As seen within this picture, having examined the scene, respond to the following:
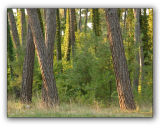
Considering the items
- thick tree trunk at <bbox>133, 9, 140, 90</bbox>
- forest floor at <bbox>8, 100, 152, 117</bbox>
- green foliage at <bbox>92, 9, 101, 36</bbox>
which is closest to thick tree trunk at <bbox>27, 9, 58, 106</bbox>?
forest floor at <bbox>8, 100, 152, 117</bbox>

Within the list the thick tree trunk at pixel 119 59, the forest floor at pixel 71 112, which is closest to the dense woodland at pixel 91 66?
the thick tree trunk at pixel 119 59

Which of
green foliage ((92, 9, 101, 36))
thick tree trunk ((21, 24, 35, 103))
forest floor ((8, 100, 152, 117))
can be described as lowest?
forest floor ((8, 100, 152, 117))

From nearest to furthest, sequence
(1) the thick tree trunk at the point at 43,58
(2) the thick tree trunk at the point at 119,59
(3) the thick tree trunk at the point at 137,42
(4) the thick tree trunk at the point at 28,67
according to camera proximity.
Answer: (2) the thick tree trunk at the point at 119,59
(1) the thick tree trunk at the point at 43,58
(4) the thick tree trunk at the point at 28,67
(3) the thick tree trunk at the point at 137,42

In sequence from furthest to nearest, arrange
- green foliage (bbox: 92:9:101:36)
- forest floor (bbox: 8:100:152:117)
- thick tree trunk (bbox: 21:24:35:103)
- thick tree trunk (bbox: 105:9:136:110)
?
1. green foliage (bbox: 92:9:101:36)
2. thick tree trunk (bbox: 21:24:35:103)
3. thick tree trunk (bbox: 105:9:136:110)
4. forest floor (bbox: 8:100:152:117)

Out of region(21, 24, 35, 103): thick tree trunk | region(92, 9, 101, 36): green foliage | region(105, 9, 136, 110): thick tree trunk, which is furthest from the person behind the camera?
region(92, 9, 101, 36): green foliage

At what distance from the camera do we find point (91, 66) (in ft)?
39.0

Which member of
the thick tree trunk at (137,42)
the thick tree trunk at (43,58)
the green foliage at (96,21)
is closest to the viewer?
the thick tree trunk at (43,58)

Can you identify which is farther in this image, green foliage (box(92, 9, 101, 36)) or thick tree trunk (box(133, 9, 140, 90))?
green foliage (box(92, 9, 101, 36))

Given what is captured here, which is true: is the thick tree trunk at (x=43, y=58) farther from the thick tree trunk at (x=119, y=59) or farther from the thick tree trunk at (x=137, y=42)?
the thick tree trunk at (x=137, y=42)

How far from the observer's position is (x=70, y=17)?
16.5m

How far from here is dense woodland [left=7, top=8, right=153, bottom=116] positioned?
30.1 feet

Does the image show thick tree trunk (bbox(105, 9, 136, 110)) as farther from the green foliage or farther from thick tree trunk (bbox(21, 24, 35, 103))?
the green foliage

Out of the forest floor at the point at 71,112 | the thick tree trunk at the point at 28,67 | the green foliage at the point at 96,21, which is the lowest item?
the forest floor at the point at 71,112

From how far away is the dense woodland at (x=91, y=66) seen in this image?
919cm
